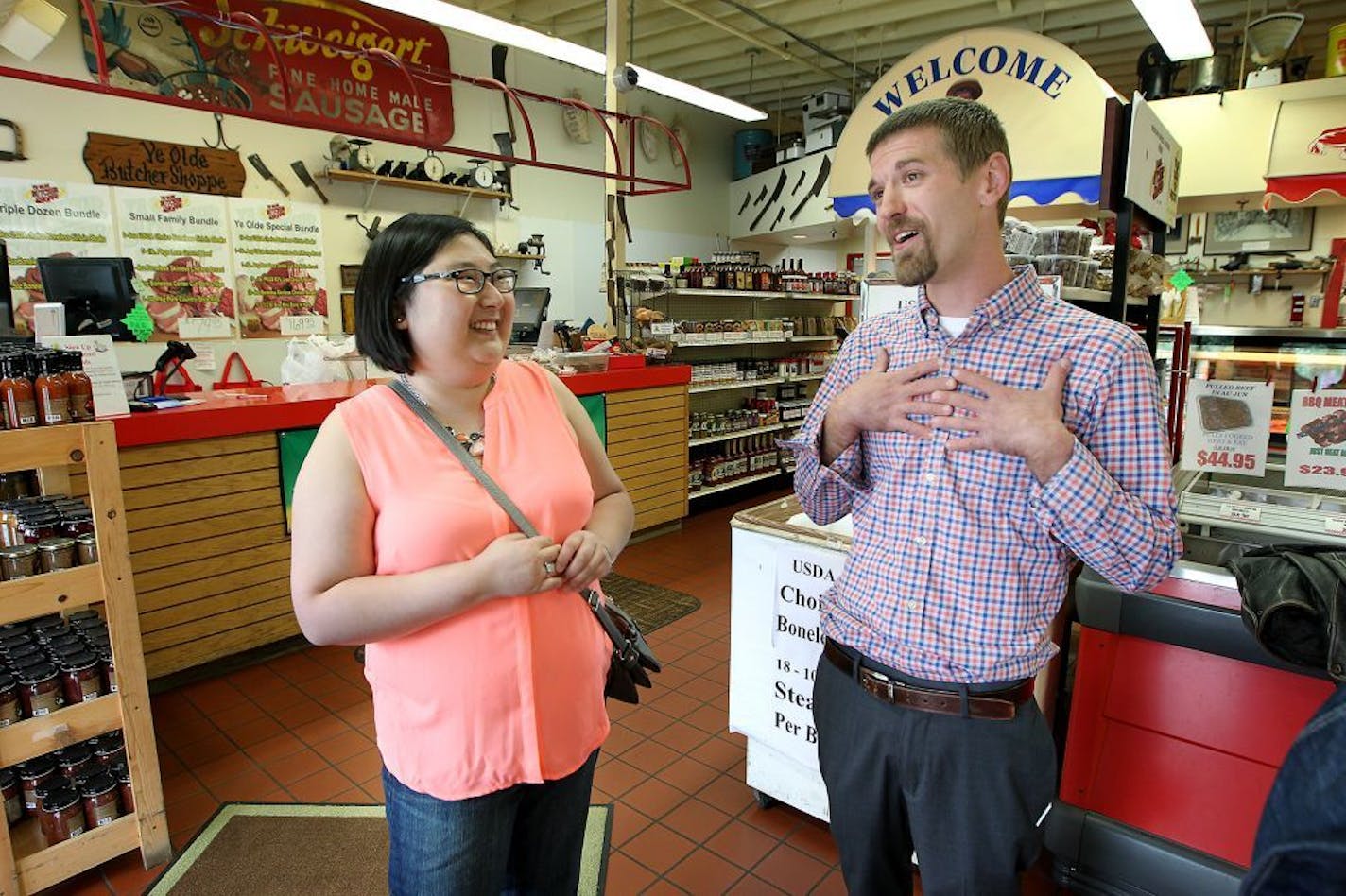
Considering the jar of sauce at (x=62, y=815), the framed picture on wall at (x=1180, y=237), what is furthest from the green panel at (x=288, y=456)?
the framed picture on wall at (x=1180, y=237)

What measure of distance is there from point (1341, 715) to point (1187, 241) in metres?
9.95

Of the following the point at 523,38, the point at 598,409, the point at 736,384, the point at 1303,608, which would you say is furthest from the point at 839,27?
the point at 1303,608

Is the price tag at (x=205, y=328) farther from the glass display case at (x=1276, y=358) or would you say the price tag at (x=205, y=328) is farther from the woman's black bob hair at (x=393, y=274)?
the glass display case at (x=1276, y=358)

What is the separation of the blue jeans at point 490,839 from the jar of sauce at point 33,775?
64.5 inches

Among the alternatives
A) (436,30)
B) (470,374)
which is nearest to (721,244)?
(436,30)

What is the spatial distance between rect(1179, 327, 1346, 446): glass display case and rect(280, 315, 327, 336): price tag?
5915 millimetres

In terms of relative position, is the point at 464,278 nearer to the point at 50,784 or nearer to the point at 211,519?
Answer: the point at 50,784

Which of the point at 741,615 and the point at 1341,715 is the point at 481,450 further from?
the point at 741,615

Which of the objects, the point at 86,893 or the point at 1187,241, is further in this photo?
the point at 1187,241

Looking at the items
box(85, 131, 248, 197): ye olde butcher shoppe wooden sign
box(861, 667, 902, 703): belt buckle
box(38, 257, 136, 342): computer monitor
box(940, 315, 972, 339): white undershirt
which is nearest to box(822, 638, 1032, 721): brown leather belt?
box(861, 667, 902, 703): belt buckle

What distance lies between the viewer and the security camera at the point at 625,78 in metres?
5.96

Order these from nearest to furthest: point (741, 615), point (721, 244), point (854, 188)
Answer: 1. point (741, 615)
2. point (854, 188)
3. point (721, 244)

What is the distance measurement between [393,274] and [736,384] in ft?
18.3

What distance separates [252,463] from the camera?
11.6 ft
